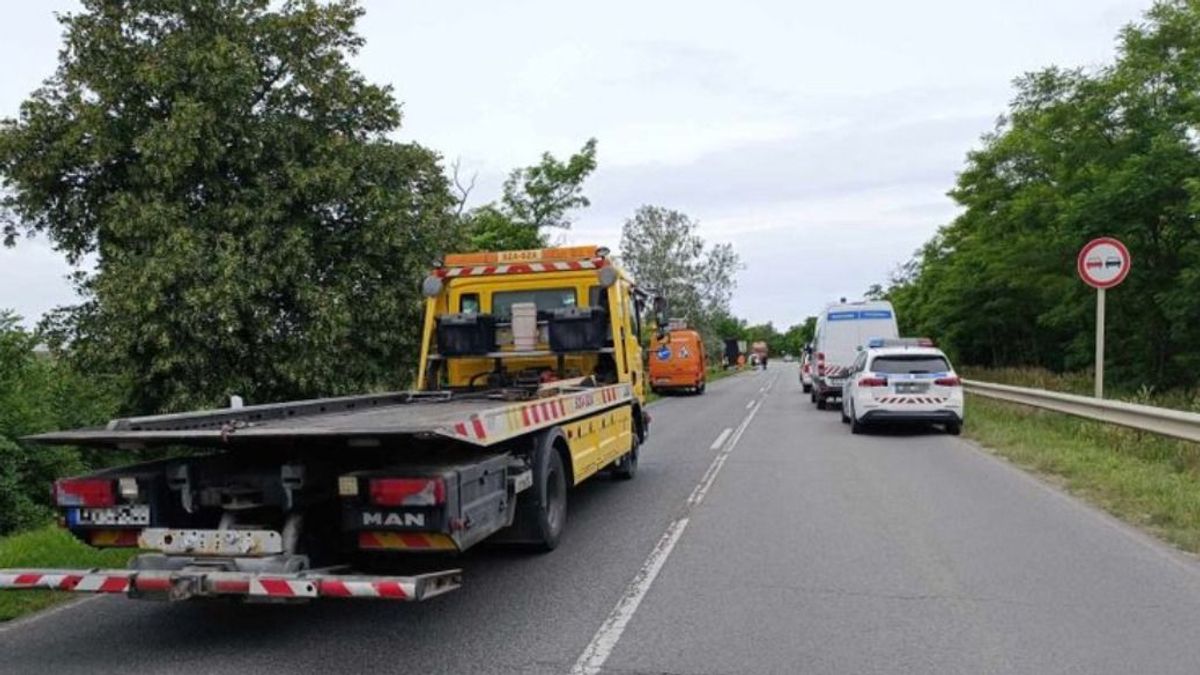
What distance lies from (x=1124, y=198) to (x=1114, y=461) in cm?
1521

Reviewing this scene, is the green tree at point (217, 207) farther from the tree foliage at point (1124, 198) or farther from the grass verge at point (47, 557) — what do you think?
the tree foliage at point (1124, 198)

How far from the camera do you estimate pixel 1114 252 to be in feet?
46.1

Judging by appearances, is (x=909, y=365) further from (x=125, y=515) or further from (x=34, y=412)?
(x=125, y=515)

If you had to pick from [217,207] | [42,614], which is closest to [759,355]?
[217,207]

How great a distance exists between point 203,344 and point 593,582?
9652 millimetres

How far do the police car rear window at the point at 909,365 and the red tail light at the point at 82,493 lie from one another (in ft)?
44.7

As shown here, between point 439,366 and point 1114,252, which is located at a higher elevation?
point 1114,252

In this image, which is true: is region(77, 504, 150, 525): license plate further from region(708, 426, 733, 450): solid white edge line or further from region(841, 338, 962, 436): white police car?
region(841, 338, 962, 436): white police car

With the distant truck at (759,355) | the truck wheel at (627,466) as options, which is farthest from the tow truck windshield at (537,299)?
the distant truck at (759,355)

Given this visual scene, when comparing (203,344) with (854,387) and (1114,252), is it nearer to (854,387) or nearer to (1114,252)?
(854,387)

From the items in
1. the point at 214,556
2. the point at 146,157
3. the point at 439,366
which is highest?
the point at 146,157

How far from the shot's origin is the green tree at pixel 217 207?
13.9 m

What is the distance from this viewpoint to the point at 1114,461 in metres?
11.8

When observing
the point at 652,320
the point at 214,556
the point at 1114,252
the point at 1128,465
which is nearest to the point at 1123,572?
Result: the point at 1128,465
